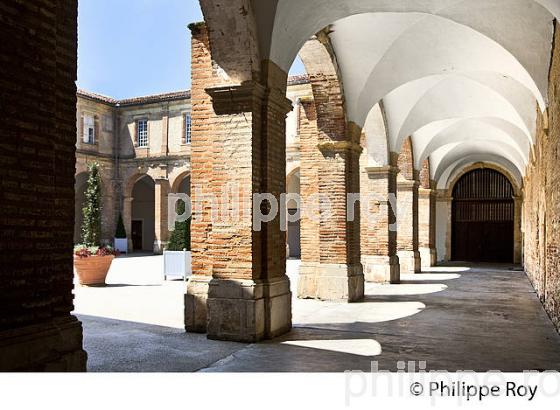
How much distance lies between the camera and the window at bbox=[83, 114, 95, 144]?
28484 millimetres

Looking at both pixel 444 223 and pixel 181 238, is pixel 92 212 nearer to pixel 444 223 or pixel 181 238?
pixel 181 238

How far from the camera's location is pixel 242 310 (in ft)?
21.4

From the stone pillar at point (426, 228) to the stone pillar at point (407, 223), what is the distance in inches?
145

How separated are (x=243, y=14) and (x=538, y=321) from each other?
661cm

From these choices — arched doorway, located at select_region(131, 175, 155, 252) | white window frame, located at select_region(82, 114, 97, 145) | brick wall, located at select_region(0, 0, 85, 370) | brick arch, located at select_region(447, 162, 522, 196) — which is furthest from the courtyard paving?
arched doorway, located at select_region(131, 175, 155, 252)

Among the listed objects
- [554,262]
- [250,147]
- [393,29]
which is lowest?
→ [554,262]

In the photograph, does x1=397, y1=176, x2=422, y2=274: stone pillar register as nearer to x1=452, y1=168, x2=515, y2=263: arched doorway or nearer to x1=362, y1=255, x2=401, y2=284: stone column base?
x1=362, y1=255, x2=401, y2=284: stone column base

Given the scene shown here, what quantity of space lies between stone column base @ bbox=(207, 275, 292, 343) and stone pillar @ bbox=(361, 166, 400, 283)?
7.42 metres

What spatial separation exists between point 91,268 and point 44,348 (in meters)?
9.31

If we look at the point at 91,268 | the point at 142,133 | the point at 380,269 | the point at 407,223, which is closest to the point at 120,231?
the point at 142,133

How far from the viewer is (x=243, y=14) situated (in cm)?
658
